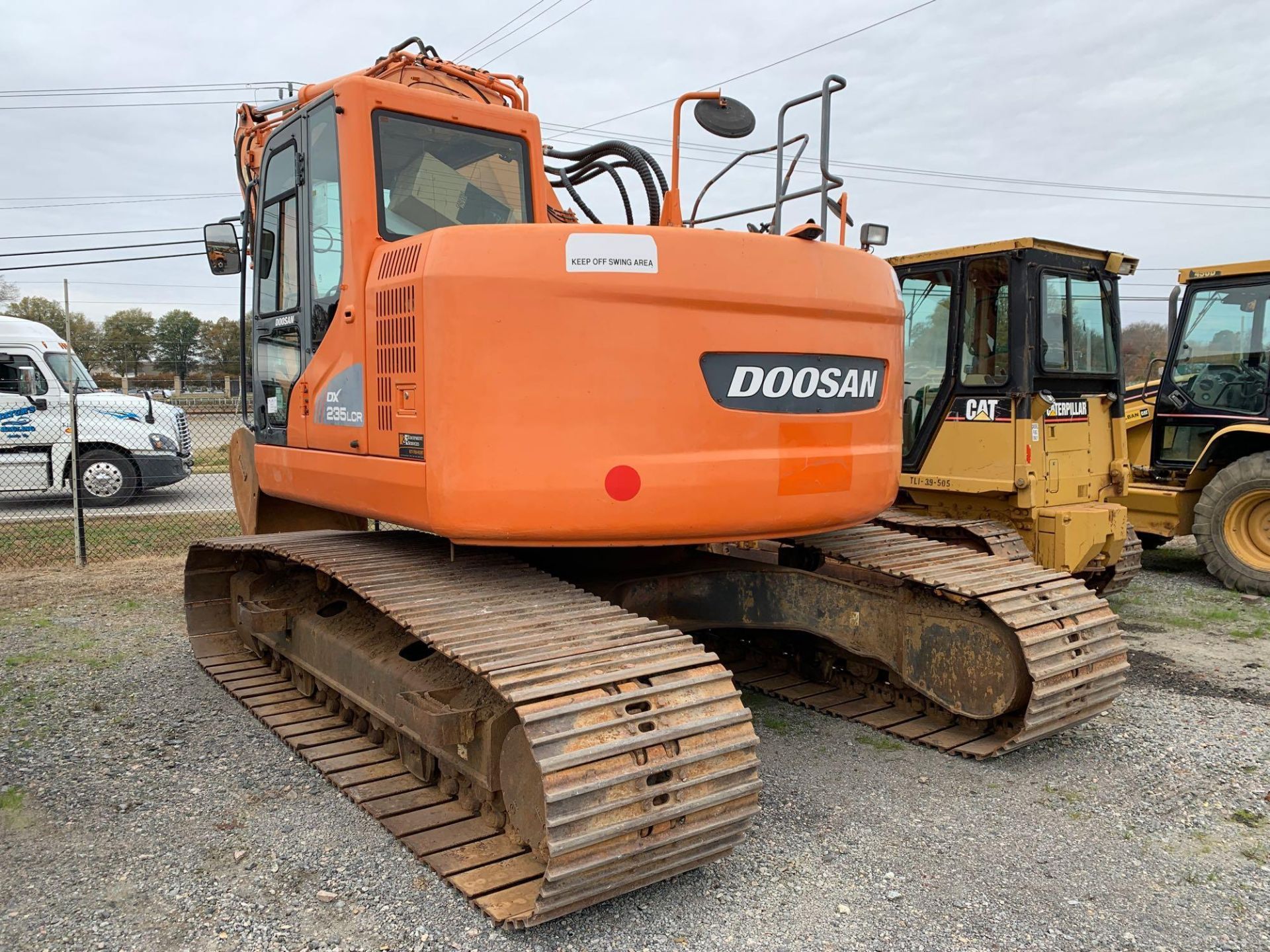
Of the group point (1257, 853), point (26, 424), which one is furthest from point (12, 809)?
point (26, 424)

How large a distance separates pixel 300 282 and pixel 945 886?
3.56 meters

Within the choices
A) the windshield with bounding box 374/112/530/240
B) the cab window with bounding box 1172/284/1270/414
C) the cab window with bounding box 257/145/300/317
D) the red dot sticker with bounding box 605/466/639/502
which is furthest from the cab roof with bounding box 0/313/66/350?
the cab window with bounding box 1172/284/1270/414

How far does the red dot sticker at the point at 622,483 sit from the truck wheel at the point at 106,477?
37.5ft

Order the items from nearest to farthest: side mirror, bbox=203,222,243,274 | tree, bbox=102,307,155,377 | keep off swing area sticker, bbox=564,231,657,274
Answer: keep off swing area sticker, bbox=564,231,657,274, side mirror, bbox=203,222,243,274, tree, bbox=102,307,155,377

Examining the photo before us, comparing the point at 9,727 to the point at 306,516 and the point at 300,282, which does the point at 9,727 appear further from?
→ the point at 300,282

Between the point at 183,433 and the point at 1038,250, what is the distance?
12581mm

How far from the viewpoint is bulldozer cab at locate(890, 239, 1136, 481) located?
6.44 meters

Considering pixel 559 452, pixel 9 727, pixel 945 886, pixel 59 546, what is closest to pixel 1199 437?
pixel 945 886

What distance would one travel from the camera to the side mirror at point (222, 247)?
5199mm

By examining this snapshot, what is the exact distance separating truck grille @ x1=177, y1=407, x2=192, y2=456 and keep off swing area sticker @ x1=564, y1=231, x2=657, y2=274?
12597 mm

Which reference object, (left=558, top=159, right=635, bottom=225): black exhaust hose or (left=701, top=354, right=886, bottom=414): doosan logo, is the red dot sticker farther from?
(left=558, top=159, right=635, bottom=225): black exhaust hose

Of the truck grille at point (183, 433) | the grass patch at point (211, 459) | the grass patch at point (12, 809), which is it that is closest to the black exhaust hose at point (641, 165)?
the grass patch at point (12, 809)

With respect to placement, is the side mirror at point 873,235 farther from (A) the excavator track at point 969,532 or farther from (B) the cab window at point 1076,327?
(B) the cab window at point 1076,327

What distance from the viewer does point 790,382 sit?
368cm
